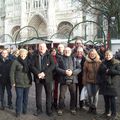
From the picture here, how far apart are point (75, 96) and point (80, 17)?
4424 centimetres

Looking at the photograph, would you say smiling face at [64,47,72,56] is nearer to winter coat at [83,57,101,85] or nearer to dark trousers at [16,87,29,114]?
winter coat at [83,57,101,85]

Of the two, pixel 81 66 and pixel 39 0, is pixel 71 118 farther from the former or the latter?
pixel 39 0

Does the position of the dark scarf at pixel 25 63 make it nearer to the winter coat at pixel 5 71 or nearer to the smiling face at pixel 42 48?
the smiling face at pixel 42 48

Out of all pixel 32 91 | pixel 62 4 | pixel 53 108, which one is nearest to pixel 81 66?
pixel 53 108

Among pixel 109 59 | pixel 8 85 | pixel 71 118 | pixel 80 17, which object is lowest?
pixel 71 118

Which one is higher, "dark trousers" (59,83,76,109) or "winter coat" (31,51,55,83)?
"winter coat" (31,51,55,83)

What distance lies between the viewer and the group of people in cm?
910

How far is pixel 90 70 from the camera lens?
9.34 m

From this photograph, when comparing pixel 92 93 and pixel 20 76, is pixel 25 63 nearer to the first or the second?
pixel 20 76

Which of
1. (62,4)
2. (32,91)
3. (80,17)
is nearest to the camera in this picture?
(32,91)

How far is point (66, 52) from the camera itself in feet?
30.7

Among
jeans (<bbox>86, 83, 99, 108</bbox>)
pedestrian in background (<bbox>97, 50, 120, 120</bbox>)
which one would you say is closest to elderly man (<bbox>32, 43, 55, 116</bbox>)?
jeans (<bbox>86, 83, 99, 108</bbox>)

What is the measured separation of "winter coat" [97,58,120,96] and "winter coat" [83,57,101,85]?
196 millimetres

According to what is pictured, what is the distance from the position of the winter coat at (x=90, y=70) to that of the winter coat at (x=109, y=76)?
20 cm
